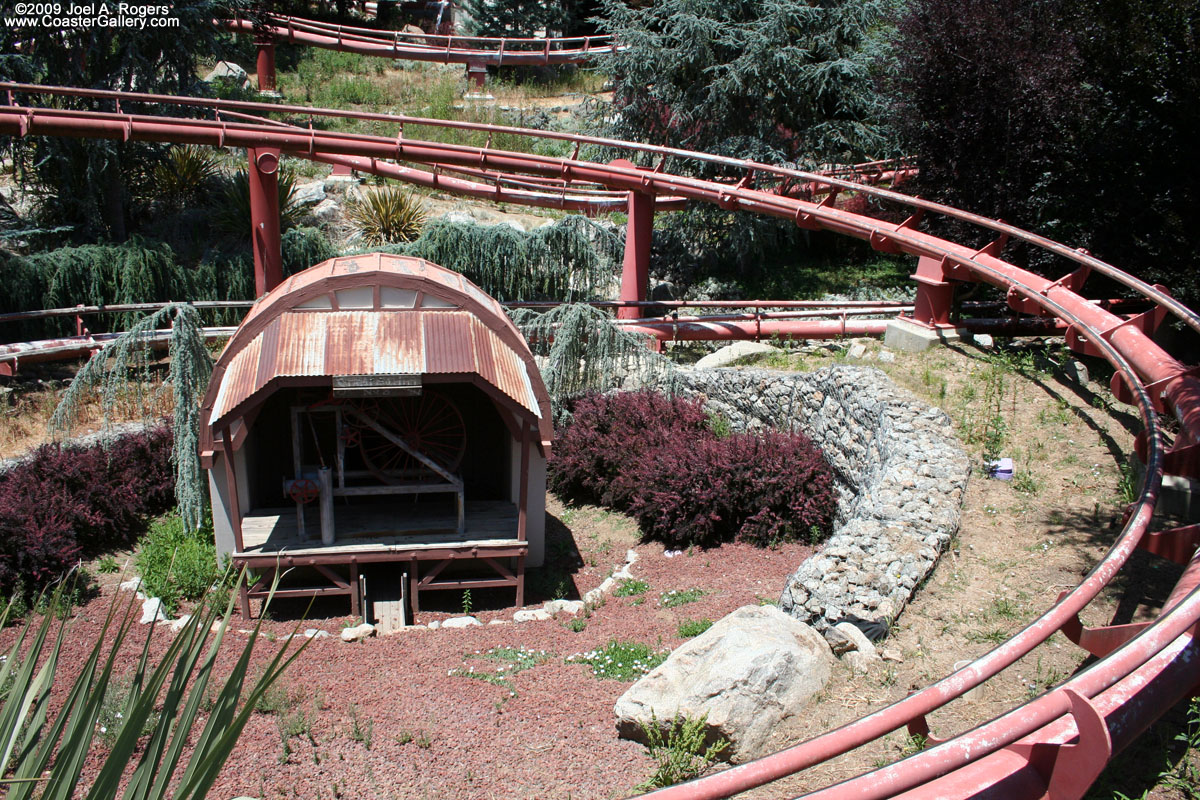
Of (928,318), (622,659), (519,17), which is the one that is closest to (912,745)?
(622,659)

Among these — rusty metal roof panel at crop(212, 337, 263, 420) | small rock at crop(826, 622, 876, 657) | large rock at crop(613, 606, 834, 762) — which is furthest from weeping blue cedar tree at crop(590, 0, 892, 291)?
large rock at crop(613, 606, 834, 762)

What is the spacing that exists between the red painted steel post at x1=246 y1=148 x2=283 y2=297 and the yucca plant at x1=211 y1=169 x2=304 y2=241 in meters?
4.33

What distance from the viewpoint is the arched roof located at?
8.84m

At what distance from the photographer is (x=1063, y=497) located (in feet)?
26.6

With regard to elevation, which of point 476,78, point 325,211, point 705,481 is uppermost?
point 476,78

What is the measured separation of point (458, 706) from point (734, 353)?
26.2ft

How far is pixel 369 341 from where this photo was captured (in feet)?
29.7

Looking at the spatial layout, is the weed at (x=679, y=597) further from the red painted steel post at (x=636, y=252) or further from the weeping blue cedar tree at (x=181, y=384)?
the red painted steel post at (x=636, y=252)

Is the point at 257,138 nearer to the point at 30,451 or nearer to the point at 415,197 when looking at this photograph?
the point at 30,451

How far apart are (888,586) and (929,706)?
149 inches

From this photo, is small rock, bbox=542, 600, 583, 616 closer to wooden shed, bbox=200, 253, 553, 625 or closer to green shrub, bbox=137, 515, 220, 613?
wooden shed, bbox=200, 253, 553, 625

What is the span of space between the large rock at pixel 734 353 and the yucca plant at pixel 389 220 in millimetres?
9039

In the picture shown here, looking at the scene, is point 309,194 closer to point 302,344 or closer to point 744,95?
point 744,95

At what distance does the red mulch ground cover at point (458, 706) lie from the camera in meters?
6.04
